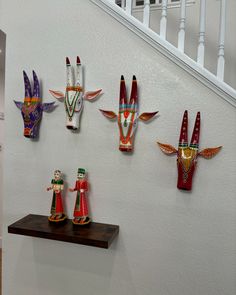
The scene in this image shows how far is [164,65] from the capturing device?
1.13 m

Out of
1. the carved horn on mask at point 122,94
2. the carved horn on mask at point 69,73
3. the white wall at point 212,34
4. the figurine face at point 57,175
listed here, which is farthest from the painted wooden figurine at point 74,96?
the white wall at point 212,34

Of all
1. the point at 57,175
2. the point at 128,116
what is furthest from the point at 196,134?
the point at 57,175

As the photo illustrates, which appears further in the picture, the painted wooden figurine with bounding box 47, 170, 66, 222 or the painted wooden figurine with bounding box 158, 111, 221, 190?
the painted wooden figurine with bounding box 47, 170, 66, 222

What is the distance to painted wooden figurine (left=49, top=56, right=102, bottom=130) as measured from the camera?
1184 mm

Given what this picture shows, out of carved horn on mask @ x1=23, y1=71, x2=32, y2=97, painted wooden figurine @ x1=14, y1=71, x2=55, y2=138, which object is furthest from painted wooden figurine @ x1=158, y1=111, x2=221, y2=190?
carved horn on mask @ x1=23, y1=71, x2=32, y2=97

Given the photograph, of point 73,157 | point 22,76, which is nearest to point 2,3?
point 22,76

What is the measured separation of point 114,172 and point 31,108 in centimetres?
58

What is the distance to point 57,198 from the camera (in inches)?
49.1

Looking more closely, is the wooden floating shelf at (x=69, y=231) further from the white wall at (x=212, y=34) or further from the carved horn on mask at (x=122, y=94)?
the white wall at (x=212, y=34)

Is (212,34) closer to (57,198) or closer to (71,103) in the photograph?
(71,103)

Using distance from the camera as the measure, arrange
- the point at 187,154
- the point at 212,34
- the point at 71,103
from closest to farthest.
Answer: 1. the point at 187,154
2. the point at 71,103
3. the point at 212,34

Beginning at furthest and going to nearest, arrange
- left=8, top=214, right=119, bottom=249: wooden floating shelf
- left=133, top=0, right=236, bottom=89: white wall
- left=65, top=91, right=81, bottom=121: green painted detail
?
left=133, top=0, right=236, bottom=89: white wall, left=65, top=91, right=81, bottom=121: green painted detail, left=8, top=214, right=119, bottom=249: wooden floating shelf

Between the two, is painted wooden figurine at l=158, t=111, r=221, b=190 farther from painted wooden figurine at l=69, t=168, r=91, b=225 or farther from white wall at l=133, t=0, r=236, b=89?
white wall at l=133, t=0, r=236, b=89

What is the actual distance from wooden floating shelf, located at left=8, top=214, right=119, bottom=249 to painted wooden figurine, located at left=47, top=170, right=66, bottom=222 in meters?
0.04
